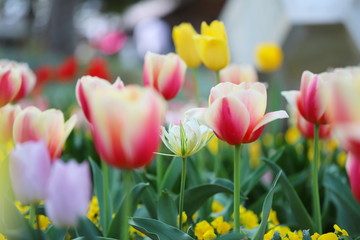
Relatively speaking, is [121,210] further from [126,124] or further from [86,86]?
[126,124]

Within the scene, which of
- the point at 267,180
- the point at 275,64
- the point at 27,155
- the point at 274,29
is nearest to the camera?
the point at 27,155

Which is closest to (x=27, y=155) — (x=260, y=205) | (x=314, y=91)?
(x=314, y=91)

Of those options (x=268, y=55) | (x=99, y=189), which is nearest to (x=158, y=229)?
(x=99, y=189)

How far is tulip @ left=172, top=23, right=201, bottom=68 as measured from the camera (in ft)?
4.73

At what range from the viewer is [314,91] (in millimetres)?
1011

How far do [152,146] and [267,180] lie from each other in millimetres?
1422

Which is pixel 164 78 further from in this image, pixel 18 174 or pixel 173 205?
pixel 18 174

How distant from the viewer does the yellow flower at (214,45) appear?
1223 millimetres

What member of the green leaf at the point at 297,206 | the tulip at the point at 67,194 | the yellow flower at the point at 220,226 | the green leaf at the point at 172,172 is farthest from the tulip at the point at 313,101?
the tulip at the point at 67,194

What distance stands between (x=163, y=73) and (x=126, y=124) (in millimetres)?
594

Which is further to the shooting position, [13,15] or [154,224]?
[13,15]

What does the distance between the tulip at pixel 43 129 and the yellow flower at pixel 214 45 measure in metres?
0.47

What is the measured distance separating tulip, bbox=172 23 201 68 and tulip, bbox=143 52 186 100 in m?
0.21

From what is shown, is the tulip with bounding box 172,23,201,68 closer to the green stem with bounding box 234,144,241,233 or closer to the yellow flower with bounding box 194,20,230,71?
the yellow flower with bounding box 194,20,230,71
